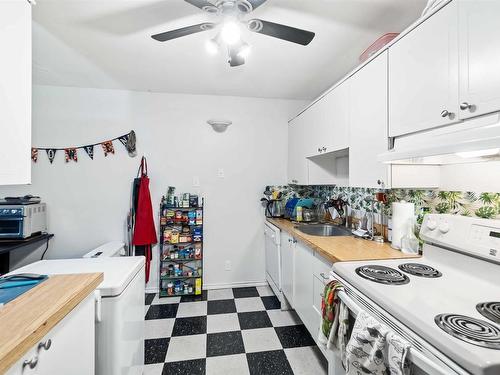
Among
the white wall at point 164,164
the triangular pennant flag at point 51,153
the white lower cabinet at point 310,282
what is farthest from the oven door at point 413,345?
the triangular pennant flag at point 51,153

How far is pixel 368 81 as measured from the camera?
159 cm

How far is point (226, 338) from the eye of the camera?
1.99 meters

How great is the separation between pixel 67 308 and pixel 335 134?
1.93 meters

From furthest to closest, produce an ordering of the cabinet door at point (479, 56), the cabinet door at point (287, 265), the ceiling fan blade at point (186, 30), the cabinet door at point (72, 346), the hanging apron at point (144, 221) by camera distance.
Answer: the hanging apron at point (144, 221) → the cabinet door at point (287, 265) → the ceiling fan blade at point (186, 30) → the cabinet door at point (479, 56) → the cabinet door at point (72, 346)

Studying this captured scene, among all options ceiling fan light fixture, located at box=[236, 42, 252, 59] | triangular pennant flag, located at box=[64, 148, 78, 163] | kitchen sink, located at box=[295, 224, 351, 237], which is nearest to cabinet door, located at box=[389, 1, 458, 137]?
ceiling fan light fixture, located at box=[236, 42, 252, 59]

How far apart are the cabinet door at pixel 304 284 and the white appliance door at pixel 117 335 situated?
1142mm

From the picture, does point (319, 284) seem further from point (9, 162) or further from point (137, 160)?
point (137, 160)

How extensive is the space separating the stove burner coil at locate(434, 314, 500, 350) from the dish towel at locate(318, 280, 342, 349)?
44 centimetres

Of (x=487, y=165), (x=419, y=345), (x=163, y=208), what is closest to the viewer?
(x=419, y=345)

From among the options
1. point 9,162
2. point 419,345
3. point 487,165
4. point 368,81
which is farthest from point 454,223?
point 9,162

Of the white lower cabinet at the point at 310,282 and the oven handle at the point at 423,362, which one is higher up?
the oven handle at the point at 423,362

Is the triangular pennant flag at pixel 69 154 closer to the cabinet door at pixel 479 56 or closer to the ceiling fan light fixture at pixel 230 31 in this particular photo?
the ceiling fan light fixture at pixel 230 31

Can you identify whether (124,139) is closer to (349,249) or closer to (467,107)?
(349,249)

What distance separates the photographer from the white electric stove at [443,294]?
2.19 ft
